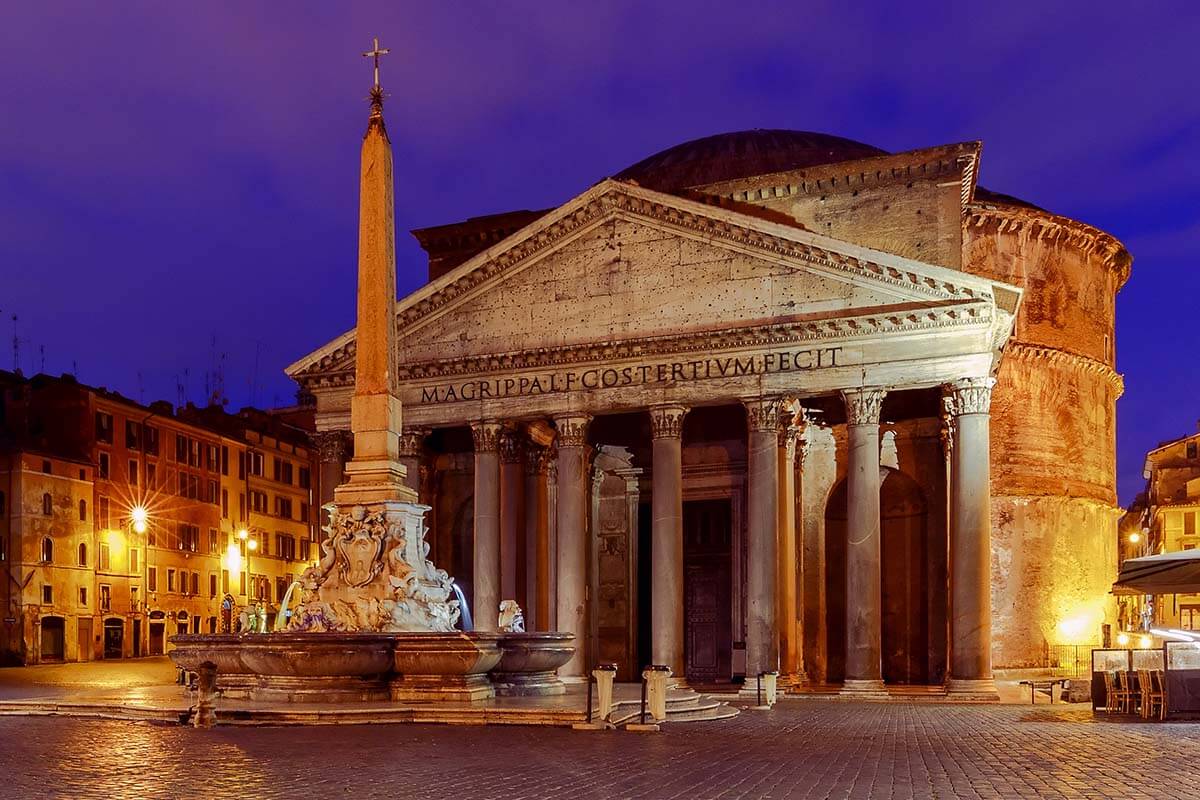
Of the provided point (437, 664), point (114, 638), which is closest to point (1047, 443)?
point (437, 664)

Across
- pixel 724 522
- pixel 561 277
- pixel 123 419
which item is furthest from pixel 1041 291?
pixel 123 419

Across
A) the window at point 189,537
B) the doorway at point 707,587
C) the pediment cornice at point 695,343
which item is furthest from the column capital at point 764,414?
the window at point 189,537

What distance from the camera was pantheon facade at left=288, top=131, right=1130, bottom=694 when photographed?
25.0 m

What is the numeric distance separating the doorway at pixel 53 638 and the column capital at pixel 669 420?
85.2 ft

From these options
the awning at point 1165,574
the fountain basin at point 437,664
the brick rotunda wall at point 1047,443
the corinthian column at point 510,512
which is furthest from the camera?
the brick rotunda wall at point 1047,443

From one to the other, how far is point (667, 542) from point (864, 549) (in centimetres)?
401

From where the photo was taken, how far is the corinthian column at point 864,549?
80.6ft

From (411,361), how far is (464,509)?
6209mm

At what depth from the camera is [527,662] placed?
17.4m

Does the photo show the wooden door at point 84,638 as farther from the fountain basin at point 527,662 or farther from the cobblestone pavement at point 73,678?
the fountain basin at point 527,662

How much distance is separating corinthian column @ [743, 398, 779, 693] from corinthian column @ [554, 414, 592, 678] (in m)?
3.74

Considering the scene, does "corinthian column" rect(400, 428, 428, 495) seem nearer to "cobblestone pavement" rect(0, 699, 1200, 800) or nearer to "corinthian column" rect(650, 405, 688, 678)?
"corinthian column" rect(650, 405, 688, 678)

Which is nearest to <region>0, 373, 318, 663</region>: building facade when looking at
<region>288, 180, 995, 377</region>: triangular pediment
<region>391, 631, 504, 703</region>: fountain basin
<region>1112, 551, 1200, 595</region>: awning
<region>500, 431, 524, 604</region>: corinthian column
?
<region>500, 431, 524, 604</region>: corinthian column

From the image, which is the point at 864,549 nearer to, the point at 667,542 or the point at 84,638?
the point at 667,542
